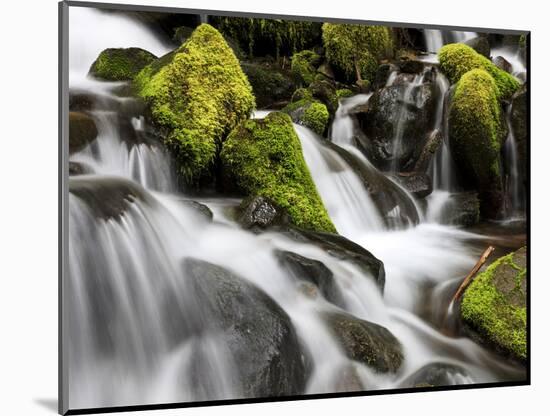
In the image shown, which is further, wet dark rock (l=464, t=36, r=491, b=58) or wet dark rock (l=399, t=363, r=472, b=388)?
wet dark rock (l=464, t=36, r=491, b=58)

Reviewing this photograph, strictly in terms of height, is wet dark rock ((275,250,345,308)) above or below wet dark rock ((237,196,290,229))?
below

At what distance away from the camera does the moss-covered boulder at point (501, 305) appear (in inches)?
235

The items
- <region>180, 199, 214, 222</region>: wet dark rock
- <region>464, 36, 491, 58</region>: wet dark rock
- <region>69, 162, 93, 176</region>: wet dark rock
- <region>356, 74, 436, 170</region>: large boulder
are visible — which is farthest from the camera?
<region>464, 36, 491, 58</region>: wet dark rock

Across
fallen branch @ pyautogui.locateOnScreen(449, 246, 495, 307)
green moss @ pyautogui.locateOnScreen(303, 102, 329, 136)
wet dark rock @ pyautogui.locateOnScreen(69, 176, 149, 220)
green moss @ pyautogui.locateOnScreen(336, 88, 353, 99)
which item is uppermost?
green moss @ pyautogui.locateOnScreen(336, 88, 353, 99)

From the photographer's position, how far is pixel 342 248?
221 inches

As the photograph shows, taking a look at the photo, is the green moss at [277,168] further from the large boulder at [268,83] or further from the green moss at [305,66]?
the green moss at [305,66]

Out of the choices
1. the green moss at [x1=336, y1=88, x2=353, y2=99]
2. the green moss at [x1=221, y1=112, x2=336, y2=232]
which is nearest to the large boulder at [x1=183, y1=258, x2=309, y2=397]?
the green moss at [x1=221, y1=112, x2=336, y2=232]

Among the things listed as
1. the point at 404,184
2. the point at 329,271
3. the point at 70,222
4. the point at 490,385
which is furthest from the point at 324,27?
the point at 490,385

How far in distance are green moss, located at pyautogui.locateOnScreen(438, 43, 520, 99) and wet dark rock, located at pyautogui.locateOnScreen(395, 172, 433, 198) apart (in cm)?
67

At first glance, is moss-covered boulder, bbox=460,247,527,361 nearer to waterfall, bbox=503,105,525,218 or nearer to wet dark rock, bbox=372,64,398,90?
waterfall, bbox=503,105,525,218

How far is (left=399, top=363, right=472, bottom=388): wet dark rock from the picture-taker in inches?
225

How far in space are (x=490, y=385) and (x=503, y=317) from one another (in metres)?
0.43

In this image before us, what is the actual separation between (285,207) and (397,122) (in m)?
0.96

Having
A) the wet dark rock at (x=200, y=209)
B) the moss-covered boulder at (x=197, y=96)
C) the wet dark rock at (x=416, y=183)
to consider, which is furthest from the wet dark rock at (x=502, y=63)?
the wet dark rock at (x=200, y=209)
